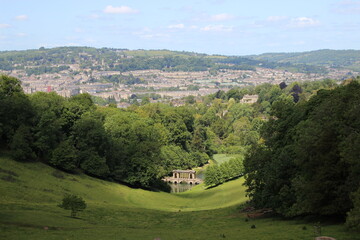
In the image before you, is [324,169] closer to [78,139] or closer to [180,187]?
[78,139]

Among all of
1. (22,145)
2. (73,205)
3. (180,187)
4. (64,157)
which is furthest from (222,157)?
(73,205)

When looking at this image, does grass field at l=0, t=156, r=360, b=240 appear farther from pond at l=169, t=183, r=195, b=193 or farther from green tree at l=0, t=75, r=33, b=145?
pond at l=169, t=183, r=195, b=193

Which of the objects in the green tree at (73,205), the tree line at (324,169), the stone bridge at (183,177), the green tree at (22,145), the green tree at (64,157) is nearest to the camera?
the tree line at (324,169)

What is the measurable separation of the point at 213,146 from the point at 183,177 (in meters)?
31.0

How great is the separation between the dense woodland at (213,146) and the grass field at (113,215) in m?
2.04

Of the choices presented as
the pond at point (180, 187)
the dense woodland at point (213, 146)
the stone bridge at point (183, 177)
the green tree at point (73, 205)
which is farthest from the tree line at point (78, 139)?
the green tree at point (73, 205)

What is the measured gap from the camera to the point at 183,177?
93.1 m

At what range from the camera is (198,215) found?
44.7 metres

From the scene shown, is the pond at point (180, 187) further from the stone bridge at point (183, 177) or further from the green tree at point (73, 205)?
the green tree at point (73, 205)

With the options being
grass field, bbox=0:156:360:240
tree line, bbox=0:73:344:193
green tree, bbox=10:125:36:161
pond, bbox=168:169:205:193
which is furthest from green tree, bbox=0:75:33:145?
pond, bbox=168:169:205:193

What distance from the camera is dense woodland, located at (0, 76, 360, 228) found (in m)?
29.6

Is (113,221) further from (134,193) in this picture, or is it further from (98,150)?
(98,150)

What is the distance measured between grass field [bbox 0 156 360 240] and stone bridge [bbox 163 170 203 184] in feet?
70.3

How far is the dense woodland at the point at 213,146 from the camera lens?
29.6 meters
